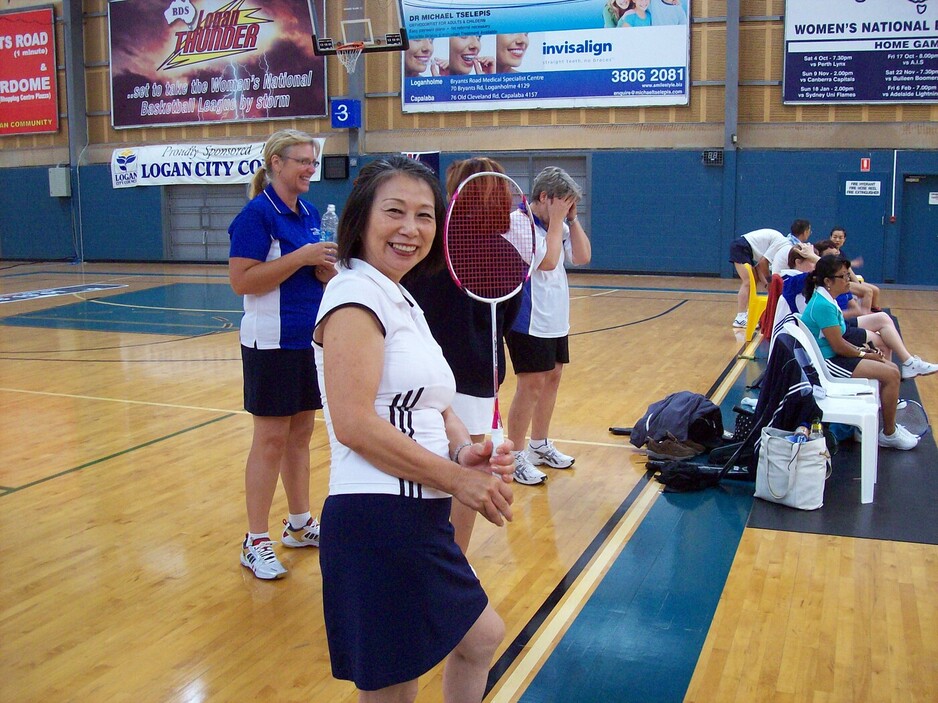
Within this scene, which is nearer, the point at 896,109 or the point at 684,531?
the point at 684,531

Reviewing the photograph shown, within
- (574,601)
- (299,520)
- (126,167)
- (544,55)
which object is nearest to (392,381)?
(574,601)

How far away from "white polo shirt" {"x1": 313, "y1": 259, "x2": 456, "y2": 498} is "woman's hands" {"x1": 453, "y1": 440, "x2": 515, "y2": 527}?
0.09 m

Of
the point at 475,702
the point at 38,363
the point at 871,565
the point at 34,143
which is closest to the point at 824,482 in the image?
the point at 871,565

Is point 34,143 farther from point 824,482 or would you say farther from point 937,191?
point 824,482

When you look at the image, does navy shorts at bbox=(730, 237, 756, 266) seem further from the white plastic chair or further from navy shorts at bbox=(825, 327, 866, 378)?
the white plastic chair

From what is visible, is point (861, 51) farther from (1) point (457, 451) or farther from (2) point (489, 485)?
(2) point (489, 485)

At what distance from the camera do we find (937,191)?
1659cm

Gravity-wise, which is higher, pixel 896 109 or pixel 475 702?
pixel 896 109

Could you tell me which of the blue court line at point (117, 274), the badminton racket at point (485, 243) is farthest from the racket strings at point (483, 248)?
the blue court line at point (117, 274)

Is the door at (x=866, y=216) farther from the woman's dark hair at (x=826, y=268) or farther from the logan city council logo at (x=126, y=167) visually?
the logan city council logo at (x=126, y=167)

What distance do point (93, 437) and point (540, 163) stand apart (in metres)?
13.6

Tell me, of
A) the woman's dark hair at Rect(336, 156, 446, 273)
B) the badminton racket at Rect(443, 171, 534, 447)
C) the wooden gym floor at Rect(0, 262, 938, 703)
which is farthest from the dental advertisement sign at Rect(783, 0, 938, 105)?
the woman's dark hair at Rect(336, 156, 446, 273)

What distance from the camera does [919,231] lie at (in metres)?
16.8

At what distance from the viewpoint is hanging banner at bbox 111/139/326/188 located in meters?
21.0
